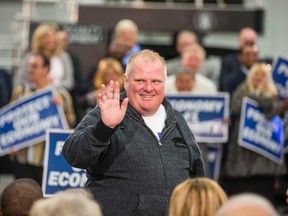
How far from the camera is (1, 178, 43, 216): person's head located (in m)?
6.25

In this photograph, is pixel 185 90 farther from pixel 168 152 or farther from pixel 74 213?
pixel 74 213

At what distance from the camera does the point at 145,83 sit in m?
7.03

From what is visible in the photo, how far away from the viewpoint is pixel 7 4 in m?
18.8

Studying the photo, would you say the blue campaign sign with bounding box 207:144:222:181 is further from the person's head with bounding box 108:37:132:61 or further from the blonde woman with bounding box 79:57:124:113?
the person's head with bounding box 108:37:132:61

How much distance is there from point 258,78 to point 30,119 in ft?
9.25

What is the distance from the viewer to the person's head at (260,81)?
12008 millimetres

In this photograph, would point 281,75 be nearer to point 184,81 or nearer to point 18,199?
point 184,81

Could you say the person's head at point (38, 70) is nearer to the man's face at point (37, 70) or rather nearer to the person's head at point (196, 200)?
the man's face at point (37, 70)

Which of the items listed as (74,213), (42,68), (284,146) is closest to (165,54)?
(284,146)

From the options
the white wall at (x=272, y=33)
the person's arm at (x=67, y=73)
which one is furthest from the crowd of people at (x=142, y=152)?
the white wall at (x=272, y=33)

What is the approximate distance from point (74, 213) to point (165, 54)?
1283cm

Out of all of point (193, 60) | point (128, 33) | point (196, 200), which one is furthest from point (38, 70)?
point (196, 200)

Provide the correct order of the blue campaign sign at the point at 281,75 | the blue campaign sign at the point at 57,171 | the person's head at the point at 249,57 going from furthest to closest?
the person's head at the point at 249,57, the blue campaign sign at the point at 281,75, the blue campaign sign at the point at 57,171

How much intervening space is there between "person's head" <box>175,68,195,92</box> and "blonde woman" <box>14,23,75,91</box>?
1506mm
